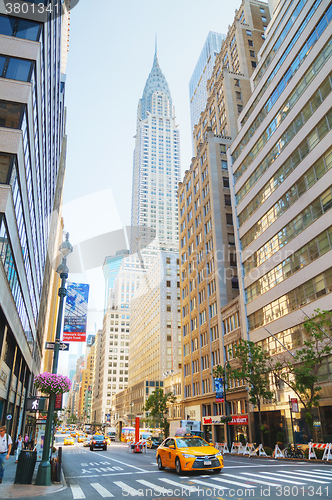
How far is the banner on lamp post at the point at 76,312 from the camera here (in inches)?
1062

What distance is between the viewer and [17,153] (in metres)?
23.0

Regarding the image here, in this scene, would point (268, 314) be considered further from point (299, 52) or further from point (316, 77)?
point (299, 52)

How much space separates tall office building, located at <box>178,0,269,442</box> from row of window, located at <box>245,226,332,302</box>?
21.2ft

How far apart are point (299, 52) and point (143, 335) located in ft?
331

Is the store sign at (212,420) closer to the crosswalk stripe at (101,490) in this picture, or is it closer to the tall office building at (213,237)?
the tall office building at (213,237)

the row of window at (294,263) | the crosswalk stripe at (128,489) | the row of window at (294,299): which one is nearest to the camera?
the crosswalk stripe at (128,489)

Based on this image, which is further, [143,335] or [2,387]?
[143,335]

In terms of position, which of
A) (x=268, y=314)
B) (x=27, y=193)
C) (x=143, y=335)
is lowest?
(x=268, y=314)

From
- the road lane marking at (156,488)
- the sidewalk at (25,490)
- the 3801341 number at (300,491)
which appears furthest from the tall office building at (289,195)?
the sidewalk at (25,490)

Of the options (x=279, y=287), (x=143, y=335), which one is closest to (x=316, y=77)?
(x=279, y=287)

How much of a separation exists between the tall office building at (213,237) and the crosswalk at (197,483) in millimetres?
29691

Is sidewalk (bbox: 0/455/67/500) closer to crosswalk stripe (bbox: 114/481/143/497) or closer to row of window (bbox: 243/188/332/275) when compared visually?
crosswalk stripe (bbox: 114/481/143/497)

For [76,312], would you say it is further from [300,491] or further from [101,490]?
[300,491]

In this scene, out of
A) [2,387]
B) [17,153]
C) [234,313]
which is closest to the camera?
[17,153]
